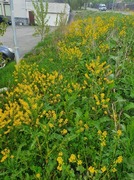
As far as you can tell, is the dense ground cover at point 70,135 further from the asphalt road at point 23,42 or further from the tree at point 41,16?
the asphalt road at point 23,42

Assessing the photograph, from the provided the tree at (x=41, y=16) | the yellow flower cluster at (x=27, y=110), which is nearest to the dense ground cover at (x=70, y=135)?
the yellow flower cluster at (x=27, y=110)

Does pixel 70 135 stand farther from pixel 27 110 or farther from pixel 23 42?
pixel 23 42

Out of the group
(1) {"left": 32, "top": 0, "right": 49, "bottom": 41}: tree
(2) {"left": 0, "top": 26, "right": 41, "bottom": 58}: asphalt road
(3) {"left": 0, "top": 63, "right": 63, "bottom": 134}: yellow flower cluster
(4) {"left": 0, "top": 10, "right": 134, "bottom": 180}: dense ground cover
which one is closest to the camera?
(4) {"left": 0, "top": 10, "right": 134, "bottom": 180}: dense ground cover

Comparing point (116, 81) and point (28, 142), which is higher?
point (116, 81)

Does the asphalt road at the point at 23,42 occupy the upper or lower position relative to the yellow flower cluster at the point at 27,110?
lower

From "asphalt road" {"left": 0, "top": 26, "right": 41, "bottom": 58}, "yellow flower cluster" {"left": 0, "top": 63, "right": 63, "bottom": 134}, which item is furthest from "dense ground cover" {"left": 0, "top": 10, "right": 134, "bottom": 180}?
"asphalt road" {"left": 0, "top": 26, "right": 41, "bottom": 58}

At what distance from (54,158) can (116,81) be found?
68.0 inches

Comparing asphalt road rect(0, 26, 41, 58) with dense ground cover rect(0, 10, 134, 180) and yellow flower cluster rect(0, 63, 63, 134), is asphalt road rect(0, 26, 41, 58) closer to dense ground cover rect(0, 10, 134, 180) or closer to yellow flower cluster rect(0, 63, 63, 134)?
yellow flower cluster rect(0, 63, 63, 134)

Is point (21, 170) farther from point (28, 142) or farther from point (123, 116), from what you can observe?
point (123, 116)

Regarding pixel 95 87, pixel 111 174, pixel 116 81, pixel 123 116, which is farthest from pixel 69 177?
pixel 116 81

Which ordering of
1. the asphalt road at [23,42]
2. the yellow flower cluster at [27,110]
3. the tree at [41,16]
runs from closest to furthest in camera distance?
the yellow flower cluster at [27,110]
the tree at [41,16]
the asphalt road at [23,42]

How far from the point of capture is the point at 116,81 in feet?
10.6

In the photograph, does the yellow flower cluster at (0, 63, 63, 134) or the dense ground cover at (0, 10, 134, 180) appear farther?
the yellow flower cluster at (0, 63, 63, 134)

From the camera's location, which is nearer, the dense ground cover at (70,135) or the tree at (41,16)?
the dense ground cover at (70,135)
